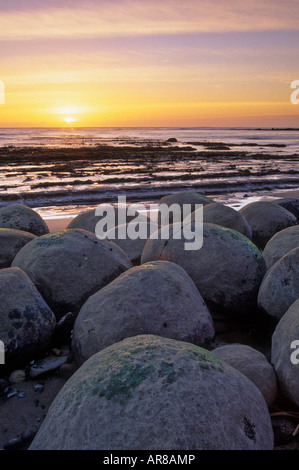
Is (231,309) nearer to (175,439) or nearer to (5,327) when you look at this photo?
(5,327)

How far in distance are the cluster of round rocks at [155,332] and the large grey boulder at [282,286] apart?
0.01 m

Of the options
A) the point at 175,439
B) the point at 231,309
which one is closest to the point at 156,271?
the point at 231,309

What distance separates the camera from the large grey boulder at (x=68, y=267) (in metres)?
4.66

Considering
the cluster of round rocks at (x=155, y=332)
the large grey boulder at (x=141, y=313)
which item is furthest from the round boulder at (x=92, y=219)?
the large grey boulder at (x=141, y=313)

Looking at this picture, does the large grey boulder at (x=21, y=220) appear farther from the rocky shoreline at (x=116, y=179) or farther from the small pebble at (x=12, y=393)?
the rocky shoreline at (x=116, y=179)

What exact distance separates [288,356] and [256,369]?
0.28 metres

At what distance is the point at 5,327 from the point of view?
3840mm

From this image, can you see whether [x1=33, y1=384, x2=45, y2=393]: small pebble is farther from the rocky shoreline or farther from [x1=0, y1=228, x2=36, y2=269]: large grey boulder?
the rocky shoreline

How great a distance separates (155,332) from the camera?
3.69m

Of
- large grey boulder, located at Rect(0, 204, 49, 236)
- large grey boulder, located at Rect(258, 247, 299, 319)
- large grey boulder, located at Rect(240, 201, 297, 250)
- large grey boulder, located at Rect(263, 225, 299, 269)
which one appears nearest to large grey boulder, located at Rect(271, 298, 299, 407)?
large grey boulder, located at Rect(258, 247, 299, 319)

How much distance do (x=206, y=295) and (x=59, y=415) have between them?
2.78m

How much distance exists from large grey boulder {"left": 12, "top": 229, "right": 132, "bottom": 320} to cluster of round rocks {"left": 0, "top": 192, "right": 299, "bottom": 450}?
0.04 feet

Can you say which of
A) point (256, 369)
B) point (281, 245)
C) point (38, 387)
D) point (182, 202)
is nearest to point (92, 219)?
point (182, 202)

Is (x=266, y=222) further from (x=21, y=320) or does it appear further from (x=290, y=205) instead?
(x=21, y=320)
